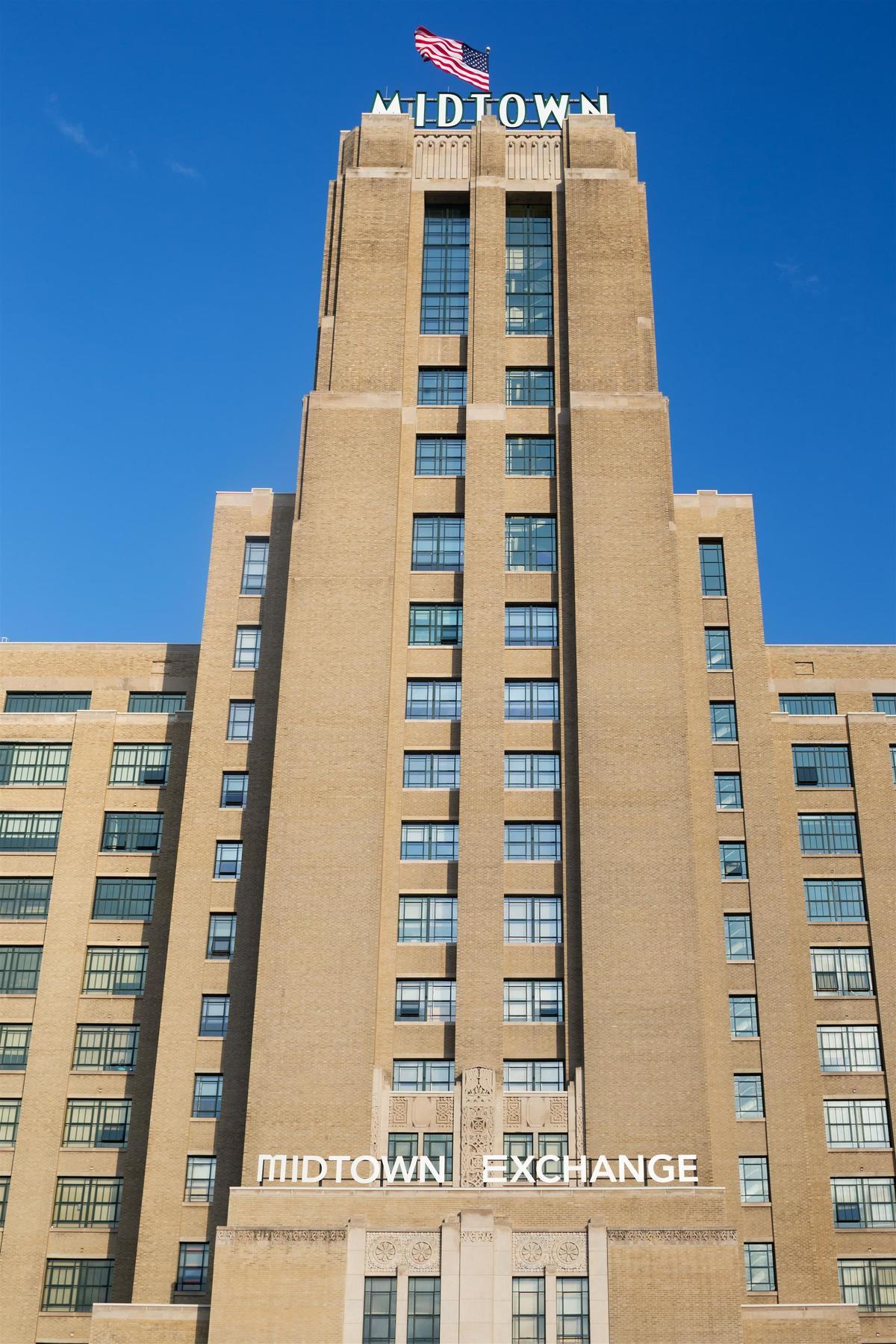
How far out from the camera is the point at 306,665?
55969 mm

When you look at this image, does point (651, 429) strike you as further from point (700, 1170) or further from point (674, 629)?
point (700, 1170)

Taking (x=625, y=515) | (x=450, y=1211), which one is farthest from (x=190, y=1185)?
(x=625, y=515)

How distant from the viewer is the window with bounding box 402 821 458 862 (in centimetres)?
5425

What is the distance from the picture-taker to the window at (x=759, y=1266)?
51.6 m

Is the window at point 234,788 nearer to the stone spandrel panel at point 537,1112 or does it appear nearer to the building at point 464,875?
the building at point 464,875

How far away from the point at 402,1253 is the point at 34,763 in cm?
2903

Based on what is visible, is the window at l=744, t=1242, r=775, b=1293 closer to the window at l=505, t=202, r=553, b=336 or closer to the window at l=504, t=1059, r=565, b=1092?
the window at l=504, t=1059, r=565, b=1092

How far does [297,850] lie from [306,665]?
7.45 m

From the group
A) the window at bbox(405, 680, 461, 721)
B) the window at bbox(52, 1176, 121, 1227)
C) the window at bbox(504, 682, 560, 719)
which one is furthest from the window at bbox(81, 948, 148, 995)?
the window at bbox(504, 682, 560, 719)

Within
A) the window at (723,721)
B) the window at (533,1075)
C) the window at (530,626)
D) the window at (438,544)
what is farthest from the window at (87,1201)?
the window at (723,721)

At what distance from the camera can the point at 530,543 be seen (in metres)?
59.6

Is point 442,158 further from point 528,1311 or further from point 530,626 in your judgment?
point 528,1311

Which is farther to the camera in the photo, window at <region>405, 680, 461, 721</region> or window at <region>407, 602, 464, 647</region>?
window at <region>407, 602, 464, 647</region>

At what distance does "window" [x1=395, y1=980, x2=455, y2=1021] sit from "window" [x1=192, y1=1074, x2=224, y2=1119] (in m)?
7.60
